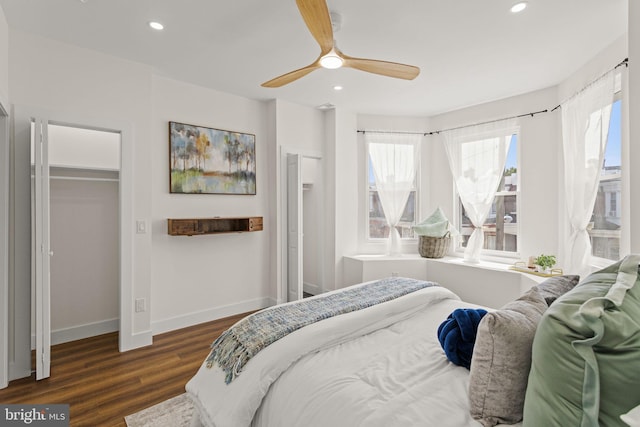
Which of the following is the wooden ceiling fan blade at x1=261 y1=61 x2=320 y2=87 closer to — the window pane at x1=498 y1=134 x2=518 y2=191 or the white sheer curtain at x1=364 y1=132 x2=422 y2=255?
the white sheer curtain at x1=364 y1=132 x2=422 y2=255

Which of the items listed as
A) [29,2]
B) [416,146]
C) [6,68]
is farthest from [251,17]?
[416,146]

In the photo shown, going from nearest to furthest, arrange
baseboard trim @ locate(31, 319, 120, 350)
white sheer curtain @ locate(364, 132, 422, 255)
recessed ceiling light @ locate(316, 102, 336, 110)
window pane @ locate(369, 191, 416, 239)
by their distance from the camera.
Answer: baseboard trim @ locate(31, 319, 120, 350), recessed ceiling light @ locate(316, 102, 336, 110), white sheer curtain @ locate(364, 132, 422, 255), window pane @ locate(369, 191, 416, 239)

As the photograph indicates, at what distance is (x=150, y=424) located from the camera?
195 cm

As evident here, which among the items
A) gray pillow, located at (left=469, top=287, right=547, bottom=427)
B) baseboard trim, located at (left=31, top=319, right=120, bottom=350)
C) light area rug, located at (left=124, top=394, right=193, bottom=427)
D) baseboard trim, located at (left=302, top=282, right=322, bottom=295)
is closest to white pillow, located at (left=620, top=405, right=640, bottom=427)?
gray pillow, located at (left=469, top=287, right=547, bottom=427)

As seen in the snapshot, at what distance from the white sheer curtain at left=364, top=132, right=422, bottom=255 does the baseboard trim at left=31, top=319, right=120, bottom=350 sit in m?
3.53

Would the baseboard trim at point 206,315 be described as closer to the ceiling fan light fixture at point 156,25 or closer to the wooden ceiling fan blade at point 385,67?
the ceiling fan light fixture at point 156,25

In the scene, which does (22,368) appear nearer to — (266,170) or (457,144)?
(266,170)

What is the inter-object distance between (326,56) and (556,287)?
6.21 ft

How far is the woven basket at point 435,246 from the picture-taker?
4.32 meters

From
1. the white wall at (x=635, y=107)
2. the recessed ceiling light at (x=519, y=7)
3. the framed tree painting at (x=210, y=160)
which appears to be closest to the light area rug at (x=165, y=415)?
the framed tree painting at (x=210, y=160)

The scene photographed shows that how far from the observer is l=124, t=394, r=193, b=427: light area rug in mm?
1958

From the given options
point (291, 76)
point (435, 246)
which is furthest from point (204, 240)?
point (435, 246)

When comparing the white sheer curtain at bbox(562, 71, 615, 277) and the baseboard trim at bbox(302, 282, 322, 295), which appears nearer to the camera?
the white sheer curtain at bbox(562, 71, 615, 277)

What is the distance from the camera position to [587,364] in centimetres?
80
